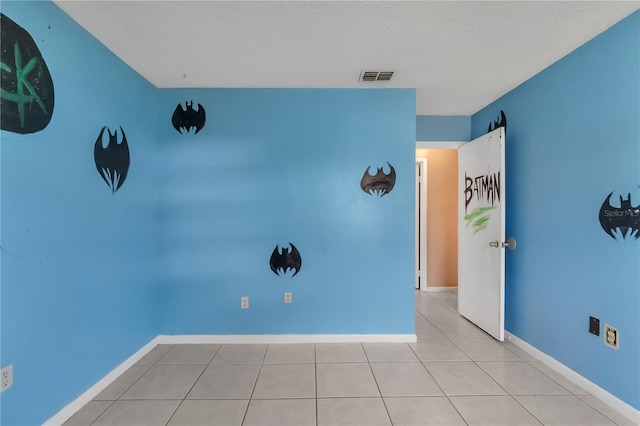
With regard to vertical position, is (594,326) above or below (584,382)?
above

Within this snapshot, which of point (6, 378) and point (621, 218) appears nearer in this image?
point (6, 378)

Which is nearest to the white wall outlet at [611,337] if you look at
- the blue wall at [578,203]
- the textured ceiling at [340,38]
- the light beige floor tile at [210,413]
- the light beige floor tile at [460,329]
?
the blue wall at [578,203]

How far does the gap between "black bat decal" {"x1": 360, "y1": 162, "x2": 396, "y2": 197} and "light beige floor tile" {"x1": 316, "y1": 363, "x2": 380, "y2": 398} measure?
1459 millimetres

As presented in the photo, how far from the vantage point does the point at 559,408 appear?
1670mm

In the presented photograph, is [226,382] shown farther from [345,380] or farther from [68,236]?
[68,236]

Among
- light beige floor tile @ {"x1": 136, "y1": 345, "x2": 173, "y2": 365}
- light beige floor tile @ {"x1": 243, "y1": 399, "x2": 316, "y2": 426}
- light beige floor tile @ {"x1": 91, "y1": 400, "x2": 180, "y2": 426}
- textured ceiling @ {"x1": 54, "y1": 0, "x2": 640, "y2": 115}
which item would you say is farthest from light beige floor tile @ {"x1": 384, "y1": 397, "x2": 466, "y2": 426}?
textured ceiling @ {"x1": 54, "y1": 0, "x2": 640, "y2": 115}

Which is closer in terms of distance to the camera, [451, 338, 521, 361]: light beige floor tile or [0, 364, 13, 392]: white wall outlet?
[0, 364, 13, 392]: white wall outlet

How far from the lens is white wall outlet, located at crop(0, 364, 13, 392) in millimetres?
1272

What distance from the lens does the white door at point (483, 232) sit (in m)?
2.50

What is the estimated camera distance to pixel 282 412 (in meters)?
1.63

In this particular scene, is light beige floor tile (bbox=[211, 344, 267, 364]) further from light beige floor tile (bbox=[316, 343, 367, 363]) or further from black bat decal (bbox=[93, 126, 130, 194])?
black bat decal (bbox=[93, 126, 130, 194])

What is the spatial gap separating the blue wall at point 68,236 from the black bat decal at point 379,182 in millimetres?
1948

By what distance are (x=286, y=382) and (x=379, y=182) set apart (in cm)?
178

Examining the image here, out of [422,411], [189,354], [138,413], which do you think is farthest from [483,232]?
[138,413]
